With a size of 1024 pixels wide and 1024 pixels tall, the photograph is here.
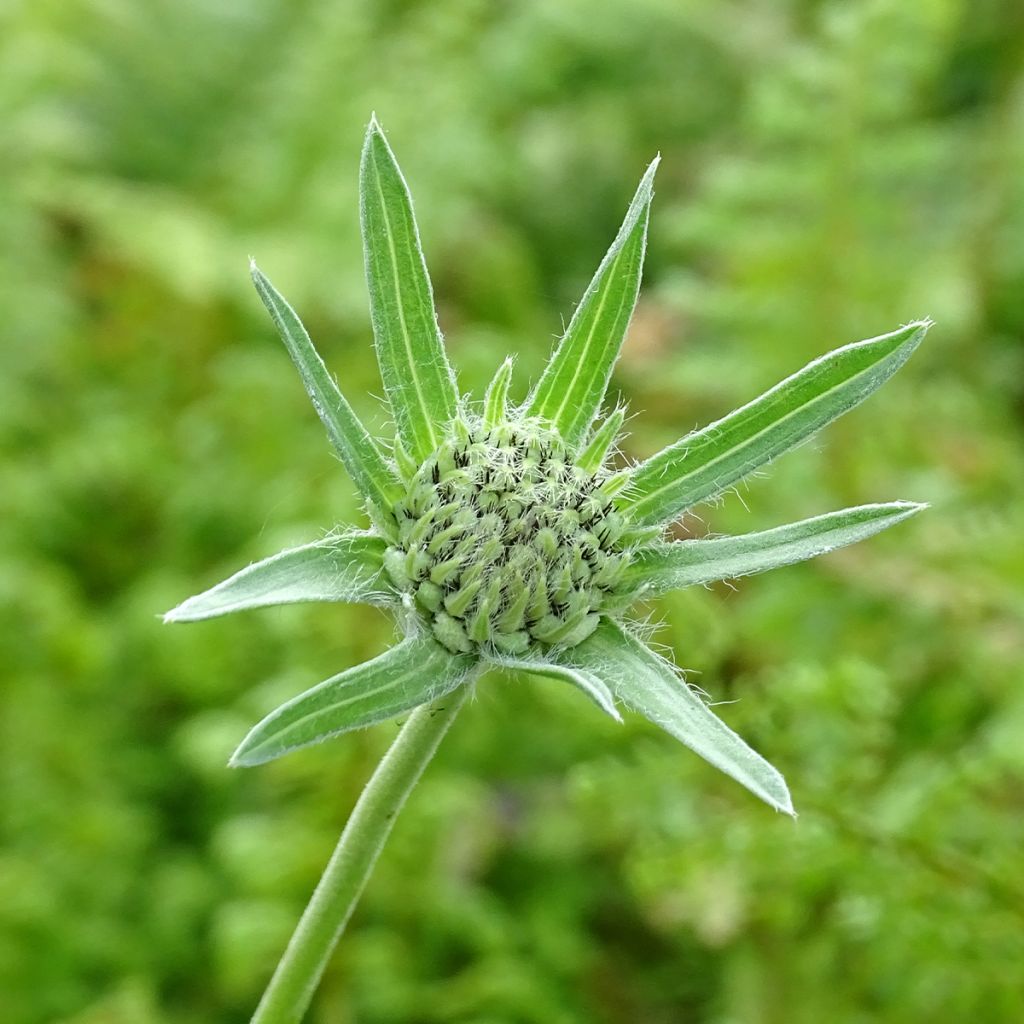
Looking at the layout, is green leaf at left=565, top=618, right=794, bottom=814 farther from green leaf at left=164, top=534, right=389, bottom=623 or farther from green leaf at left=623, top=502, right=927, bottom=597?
green leaf at left=164, top=534, right=389, bottom=623

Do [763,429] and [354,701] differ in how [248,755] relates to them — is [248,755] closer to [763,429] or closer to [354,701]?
[354,701]

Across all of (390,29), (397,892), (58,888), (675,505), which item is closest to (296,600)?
(675,505)

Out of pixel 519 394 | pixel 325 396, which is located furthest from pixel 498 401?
pixel 519 394

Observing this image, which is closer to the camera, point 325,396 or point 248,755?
point 248,755

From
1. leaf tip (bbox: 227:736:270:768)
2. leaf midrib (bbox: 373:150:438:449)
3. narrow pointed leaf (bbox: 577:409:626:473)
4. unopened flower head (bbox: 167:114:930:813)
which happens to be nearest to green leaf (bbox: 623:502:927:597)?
unopened flower head (bbox: 167:114:930:813)

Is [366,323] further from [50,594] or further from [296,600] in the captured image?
[296,600]

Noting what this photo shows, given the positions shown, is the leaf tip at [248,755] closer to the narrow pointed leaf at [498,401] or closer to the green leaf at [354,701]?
the green leaf at [354,701]
